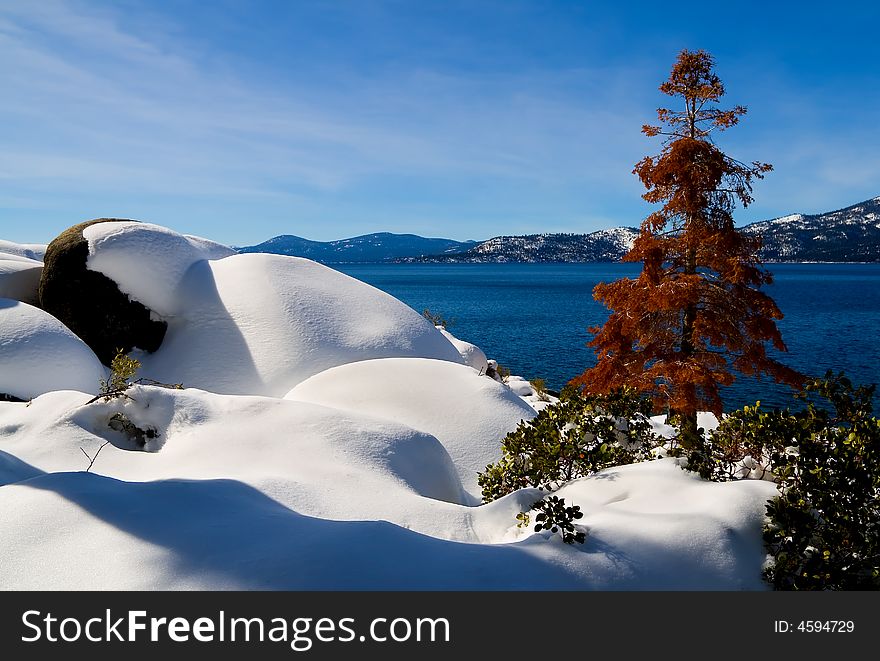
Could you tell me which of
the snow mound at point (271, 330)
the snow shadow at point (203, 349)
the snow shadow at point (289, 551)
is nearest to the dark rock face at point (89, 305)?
the snow shadow at point (203, 349)

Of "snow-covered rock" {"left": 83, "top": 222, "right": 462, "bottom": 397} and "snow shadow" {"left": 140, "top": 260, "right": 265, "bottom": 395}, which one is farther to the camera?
"snow-covered rock" {"left": 83, "top": 222, "right": 462, "bottom": 397}

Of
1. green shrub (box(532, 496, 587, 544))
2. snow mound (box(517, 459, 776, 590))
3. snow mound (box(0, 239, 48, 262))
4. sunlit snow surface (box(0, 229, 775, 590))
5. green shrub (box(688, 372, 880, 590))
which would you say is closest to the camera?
sunlit snow surface (box(0, 229, 775, 590))

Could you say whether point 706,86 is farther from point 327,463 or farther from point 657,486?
point 327,463

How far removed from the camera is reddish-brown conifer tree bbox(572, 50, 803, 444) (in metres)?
12.8

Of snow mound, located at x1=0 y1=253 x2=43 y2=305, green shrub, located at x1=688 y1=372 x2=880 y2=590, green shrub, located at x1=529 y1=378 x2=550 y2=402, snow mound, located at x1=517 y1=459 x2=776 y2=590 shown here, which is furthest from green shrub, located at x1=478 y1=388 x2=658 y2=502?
snow mound, located at x1=0 y1=253 x2=43 y2=305

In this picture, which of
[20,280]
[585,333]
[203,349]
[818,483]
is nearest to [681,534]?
[818,483]

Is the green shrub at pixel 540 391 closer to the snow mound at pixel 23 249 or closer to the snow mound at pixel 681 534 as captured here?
the snow mound at pixel 681 534

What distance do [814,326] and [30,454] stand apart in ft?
224

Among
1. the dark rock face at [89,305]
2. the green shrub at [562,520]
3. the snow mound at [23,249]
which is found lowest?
the green shrub at [562,520]

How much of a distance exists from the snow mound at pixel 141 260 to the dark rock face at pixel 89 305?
352mm

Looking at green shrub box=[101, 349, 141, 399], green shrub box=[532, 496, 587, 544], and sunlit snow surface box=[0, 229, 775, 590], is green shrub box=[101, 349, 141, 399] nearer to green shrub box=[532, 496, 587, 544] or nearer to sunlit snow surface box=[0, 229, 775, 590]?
sunlit snow surface box=[0, 229, 775, 590]

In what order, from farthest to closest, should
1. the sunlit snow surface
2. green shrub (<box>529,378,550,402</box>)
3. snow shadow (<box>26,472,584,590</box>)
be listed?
green shrub (<box>529,378,550,402</box>) < the sunlit snow surface < snow shadow (<box>26,472,584,590</box>)

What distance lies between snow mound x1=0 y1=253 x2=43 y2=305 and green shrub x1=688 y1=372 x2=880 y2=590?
82.9ft

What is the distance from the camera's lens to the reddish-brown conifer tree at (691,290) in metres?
12.8
